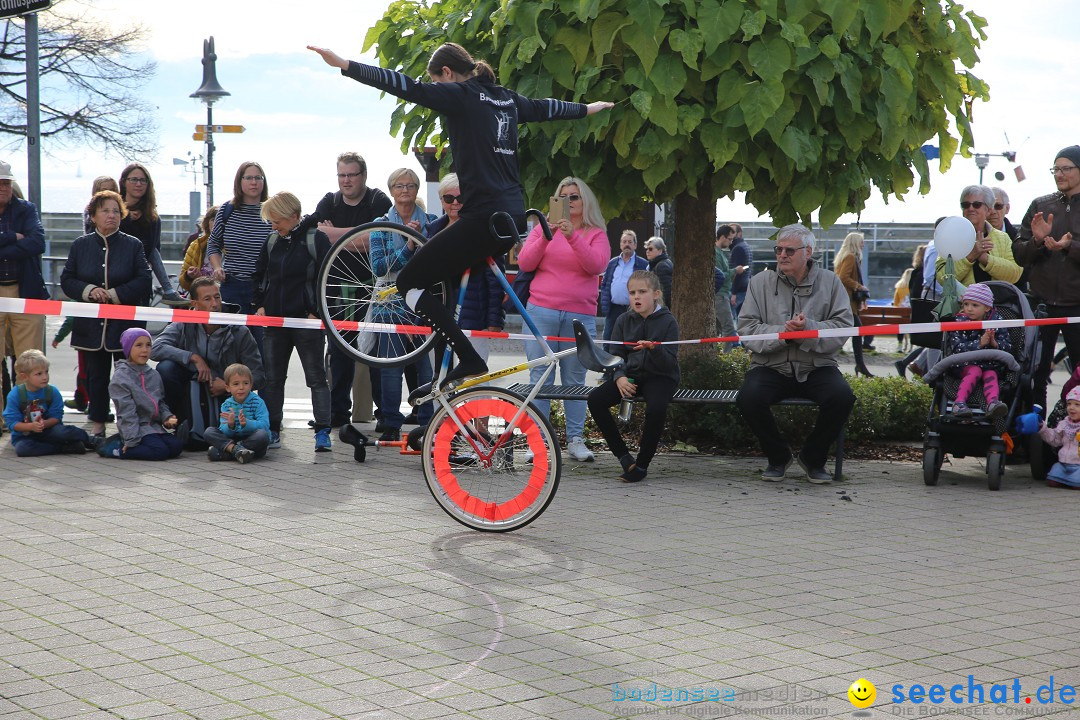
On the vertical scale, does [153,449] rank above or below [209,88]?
below

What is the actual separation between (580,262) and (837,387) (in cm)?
212

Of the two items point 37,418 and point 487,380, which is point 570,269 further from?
point 37,418

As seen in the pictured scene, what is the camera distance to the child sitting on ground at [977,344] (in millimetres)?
8531

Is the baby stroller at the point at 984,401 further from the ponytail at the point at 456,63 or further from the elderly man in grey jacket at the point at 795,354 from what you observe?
the ponytail at the point at 456,63

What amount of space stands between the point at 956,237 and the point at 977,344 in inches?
35.6

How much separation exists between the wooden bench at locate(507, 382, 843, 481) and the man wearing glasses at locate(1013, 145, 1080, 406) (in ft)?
5.44

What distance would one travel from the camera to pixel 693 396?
29.5 ft

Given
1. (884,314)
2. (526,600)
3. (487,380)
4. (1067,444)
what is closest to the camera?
(526,600)

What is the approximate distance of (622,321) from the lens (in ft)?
29.7

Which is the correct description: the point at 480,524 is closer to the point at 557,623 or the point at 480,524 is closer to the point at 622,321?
the point at 557,623

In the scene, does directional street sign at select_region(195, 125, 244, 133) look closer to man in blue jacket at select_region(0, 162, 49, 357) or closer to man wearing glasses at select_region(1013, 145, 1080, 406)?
man in blue jacket at select_region(0, 162, 49, 357)

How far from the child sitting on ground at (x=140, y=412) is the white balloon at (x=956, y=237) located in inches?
234

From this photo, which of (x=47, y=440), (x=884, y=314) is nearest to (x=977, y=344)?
(x=47, y=440)

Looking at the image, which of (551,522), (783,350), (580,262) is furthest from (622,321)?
(551,522)
